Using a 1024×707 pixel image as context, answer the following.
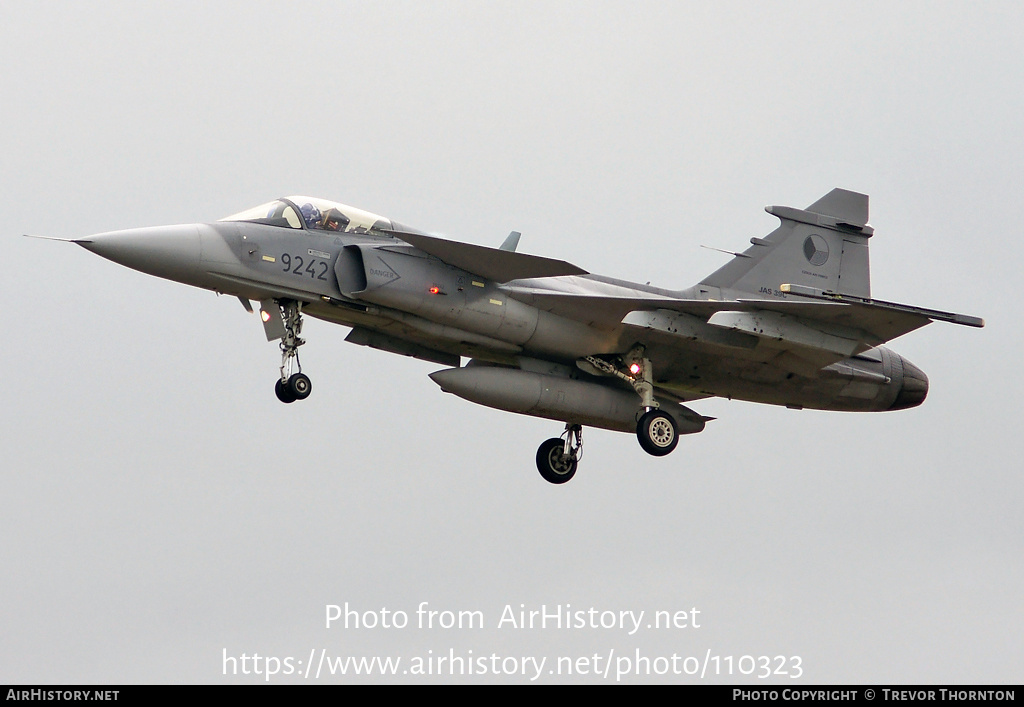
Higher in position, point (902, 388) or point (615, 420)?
point (902, 388)

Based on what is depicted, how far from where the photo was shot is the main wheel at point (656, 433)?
2011 cm

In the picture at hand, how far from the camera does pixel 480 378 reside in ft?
63.7

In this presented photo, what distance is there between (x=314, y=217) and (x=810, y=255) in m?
7.96

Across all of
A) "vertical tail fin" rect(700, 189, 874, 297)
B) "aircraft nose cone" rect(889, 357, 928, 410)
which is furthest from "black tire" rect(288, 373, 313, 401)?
"aircraft nose cone" rect(889, 357, 928, 410)

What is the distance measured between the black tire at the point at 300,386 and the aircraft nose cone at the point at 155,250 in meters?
1.85

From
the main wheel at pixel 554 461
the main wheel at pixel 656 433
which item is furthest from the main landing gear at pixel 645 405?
the main wheel at pixel 554 461

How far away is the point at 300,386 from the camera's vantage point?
1812 centimetres

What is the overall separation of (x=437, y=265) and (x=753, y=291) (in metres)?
5.52

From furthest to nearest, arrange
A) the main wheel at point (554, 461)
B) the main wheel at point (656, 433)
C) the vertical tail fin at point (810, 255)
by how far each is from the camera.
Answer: the main wheel at point (554, 461) → the vertical tail fin at point (810, 255) → the main wheel at point (656, 433)

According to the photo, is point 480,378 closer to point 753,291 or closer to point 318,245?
point 318,245

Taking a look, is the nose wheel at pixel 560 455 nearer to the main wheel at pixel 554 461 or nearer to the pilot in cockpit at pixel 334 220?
the main wheel at pixel 554 461
